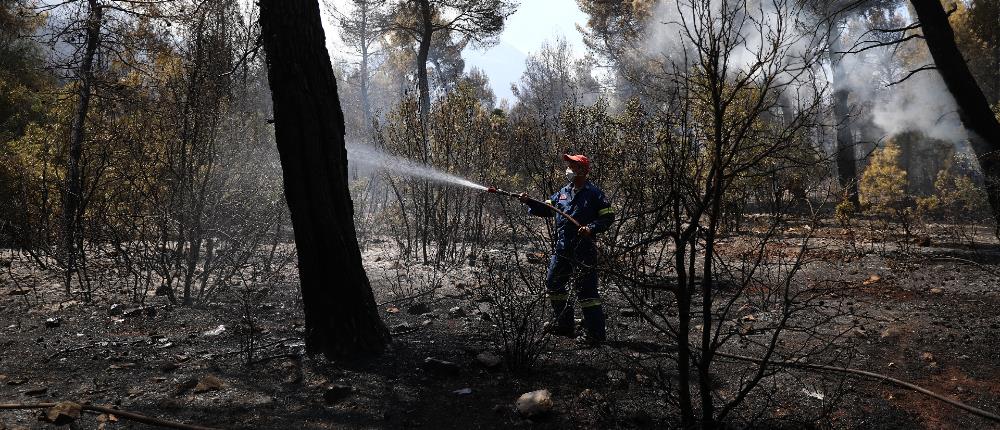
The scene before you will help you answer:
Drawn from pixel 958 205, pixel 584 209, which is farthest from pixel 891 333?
pixel 958 205

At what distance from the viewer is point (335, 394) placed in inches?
131

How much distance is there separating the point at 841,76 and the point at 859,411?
2224 centimetres

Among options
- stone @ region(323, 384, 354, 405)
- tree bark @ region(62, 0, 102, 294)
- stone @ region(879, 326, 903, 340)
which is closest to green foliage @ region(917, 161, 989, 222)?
stone @ region(879, 326, 903, 340)

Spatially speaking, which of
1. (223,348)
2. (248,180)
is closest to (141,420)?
(223,348)

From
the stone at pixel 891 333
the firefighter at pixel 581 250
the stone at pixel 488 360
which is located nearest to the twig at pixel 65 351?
the stone at pixel 488 360

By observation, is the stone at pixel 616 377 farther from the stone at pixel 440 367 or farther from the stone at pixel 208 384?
the stone at pixel 208 384

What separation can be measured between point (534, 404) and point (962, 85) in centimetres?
853

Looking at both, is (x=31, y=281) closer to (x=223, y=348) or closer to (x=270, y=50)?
(x=223, y=348)

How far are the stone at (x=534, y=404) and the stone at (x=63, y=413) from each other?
2.27 m

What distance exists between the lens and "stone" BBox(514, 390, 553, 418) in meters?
3.07

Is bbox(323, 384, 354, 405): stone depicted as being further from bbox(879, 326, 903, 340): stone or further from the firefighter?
bbox(879, 326, 903, 340): stone

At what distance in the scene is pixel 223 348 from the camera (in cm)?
435

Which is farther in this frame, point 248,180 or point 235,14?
point 248,180

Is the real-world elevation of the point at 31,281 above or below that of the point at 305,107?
below
